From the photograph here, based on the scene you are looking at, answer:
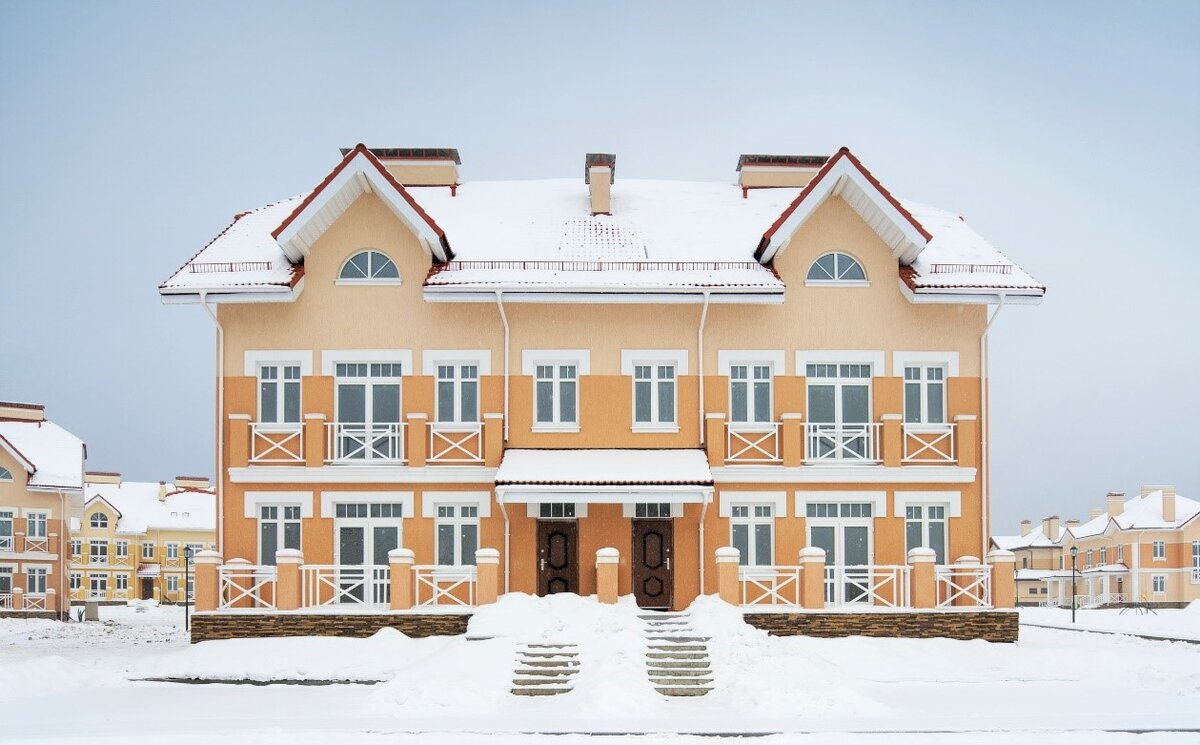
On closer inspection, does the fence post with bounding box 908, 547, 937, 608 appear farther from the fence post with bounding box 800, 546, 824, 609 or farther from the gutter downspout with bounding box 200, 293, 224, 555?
the gutter downspout with bounding box 200, 293, 224, 555

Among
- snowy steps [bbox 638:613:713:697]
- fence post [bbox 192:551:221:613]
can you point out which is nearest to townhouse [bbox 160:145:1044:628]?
fence post [bbox 192:551:221:613]

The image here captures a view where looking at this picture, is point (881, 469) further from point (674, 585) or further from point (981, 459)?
point (674, 585)

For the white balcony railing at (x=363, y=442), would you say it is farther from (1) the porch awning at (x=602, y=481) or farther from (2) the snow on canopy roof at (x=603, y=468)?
(1) the porch awning at (x=602, y=481)

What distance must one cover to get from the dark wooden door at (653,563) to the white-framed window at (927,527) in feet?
17.2

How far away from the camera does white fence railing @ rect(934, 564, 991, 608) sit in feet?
87.4

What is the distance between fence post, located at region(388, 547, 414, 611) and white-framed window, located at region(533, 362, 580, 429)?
4506 millimetres

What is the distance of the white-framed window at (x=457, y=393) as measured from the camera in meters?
28.3

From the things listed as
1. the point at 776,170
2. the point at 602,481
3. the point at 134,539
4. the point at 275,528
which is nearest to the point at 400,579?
the point at 275,528

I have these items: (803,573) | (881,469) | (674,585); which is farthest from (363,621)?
(881,469)

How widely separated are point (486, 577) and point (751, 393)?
23.8 feet

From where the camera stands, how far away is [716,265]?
92.0ft

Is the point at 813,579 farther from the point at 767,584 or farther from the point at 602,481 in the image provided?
the point at 602,481

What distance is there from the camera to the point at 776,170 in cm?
3338

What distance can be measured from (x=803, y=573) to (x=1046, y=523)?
299 ft
